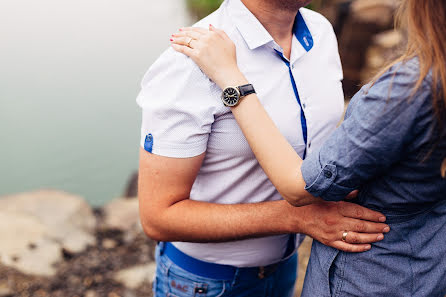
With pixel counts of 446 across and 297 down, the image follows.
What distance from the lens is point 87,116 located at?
5.34 m

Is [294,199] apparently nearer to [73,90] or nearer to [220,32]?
[220,32]

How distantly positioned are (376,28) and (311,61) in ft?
16.0

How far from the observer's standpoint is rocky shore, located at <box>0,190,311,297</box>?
283 centimetres

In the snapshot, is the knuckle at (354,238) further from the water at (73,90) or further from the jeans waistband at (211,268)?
the water at (73,90)

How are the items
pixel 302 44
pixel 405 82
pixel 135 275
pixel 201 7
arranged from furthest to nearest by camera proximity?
pixel 201 7, pixel 135 275, pixel 302 44, pixel 405 82

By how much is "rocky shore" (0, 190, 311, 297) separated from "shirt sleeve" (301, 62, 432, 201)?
5.23 ft

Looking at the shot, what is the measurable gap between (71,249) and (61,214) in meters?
0.44

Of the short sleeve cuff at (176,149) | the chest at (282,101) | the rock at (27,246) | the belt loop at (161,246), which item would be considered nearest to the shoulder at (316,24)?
the chest at (282,101)

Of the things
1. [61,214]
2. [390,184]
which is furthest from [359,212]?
[61,214]

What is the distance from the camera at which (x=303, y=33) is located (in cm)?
132

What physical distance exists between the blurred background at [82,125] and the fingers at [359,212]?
63.7 inches

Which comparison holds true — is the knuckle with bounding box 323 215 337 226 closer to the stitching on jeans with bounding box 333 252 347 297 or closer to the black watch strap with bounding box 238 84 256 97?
the stitching on jeans with bounding box 333 252 347 297

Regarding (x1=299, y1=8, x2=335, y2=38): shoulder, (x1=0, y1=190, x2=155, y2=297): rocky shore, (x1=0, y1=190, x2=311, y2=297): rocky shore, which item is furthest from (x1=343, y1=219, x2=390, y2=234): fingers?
(x1=0, y1=190, x2=155, y2=297): rocky shore

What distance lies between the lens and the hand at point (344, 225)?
104 centimetres
